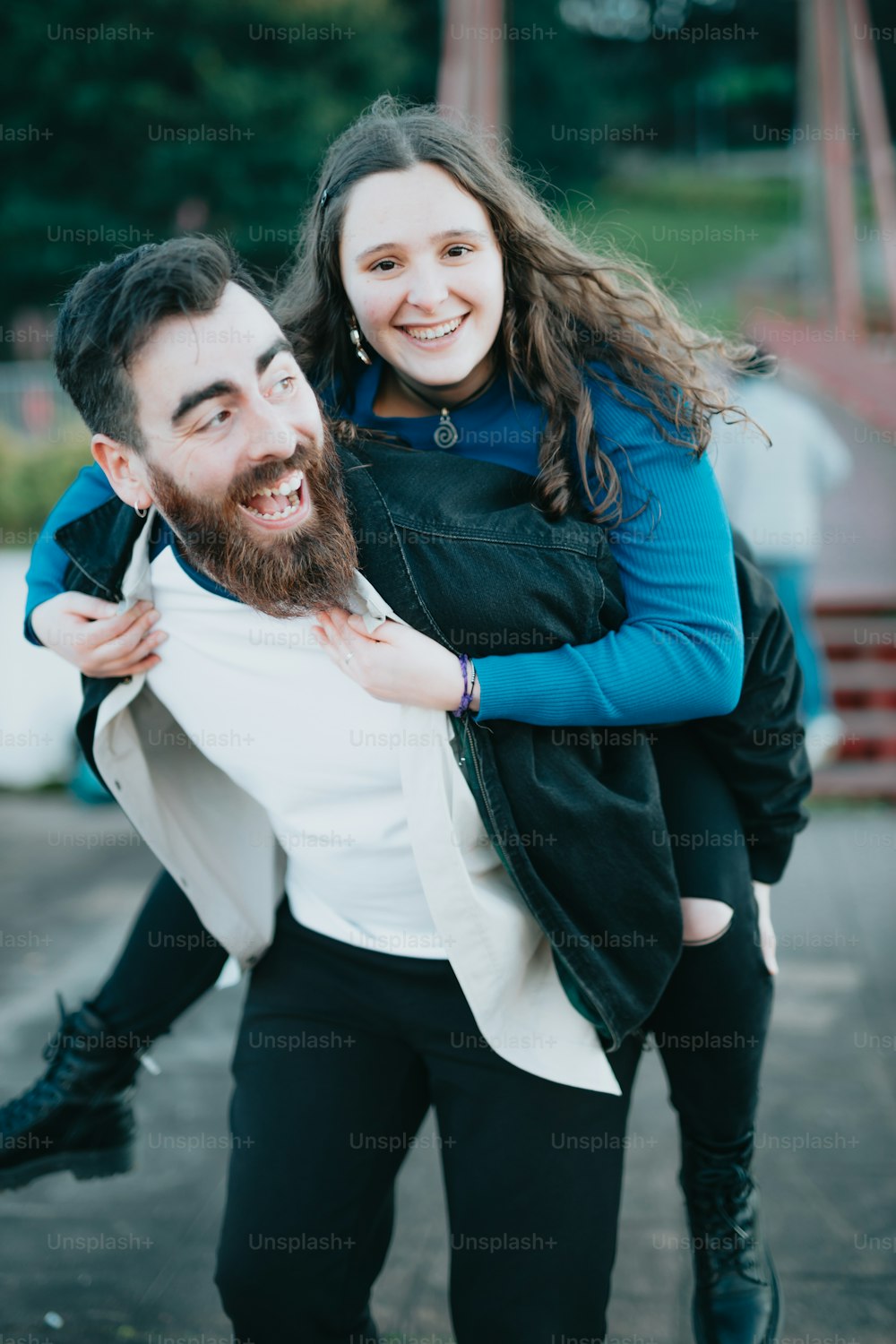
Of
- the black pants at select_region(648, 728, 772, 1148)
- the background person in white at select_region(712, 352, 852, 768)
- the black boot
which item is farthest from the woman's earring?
the background person in white at select_region(712, 352, 852, 768)

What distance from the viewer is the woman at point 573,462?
1.75 m

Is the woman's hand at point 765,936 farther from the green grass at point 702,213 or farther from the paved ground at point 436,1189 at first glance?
the green grass at point 702,213

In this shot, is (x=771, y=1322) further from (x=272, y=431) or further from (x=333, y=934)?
(x=272, y=431)

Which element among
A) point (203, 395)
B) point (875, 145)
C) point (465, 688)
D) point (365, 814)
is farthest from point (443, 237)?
point (875, 145)

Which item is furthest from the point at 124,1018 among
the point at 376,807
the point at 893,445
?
the point at 893,445

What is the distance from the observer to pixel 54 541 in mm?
2049

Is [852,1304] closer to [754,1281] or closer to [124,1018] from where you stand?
[754,1281]

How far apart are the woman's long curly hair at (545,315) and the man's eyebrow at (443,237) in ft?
0.20

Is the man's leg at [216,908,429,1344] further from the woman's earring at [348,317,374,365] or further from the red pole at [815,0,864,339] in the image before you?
the red pole at [815,0,864,339]

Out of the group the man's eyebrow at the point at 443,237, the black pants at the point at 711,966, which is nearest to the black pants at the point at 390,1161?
the black pants at the point at 711,966

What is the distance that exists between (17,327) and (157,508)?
24091 millimetres

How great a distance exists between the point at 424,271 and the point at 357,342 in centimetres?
23

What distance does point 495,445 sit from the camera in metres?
1.93

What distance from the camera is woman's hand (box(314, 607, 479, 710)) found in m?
1.70
